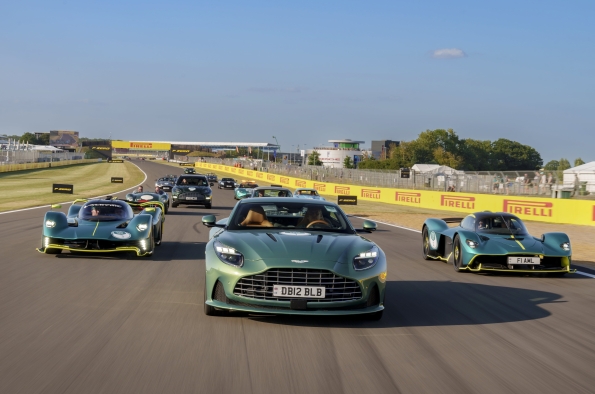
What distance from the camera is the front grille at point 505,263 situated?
13.0 m

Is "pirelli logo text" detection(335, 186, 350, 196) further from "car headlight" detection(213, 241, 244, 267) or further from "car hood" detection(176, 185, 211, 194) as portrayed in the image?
"car headlight" detection(213, 241, 244, 267)

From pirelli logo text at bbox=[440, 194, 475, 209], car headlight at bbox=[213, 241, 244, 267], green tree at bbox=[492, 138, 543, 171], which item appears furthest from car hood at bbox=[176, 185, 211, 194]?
green tree at bbox=[492, 138, 543, 171]

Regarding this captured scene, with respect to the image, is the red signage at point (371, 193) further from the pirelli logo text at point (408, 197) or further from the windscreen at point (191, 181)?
the windscreen at point (191, 181)

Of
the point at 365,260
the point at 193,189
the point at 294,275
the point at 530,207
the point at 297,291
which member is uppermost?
the point at 365,260

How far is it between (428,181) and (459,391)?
45.5m

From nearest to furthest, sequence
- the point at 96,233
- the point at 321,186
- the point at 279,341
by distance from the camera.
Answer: the point at 279,341 → the point at 96,233 → the point at 321,186

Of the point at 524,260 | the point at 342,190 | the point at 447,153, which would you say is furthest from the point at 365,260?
the point at 447,153

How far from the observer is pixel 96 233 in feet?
44.2

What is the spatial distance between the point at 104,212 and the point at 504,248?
7.43 meters

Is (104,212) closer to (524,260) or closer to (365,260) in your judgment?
(524,260)

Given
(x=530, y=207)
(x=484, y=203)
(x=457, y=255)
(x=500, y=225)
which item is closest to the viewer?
(x=457, y=255)

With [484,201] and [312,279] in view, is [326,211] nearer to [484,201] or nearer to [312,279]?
[312,279]

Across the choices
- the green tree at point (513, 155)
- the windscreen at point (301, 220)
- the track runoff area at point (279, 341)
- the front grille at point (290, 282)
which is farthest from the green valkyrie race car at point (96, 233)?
the green tree at point (513, 155)

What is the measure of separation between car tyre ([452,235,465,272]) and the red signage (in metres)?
37.2
